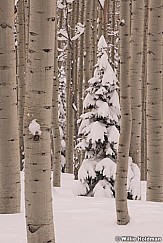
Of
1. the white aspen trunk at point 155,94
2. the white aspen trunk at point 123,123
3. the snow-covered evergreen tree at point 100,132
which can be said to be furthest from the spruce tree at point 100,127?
the white aspen trunk at point 123,123

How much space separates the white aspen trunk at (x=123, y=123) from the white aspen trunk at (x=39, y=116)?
1426 mm

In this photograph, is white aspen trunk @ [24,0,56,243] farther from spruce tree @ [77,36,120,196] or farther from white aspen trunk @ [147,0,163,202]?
spruce tree @ [77,36,120,196]

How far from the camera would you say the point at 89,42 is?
36.9ft

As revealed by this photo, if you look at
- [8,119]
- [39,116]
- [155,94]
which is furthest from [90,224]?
[155,94]

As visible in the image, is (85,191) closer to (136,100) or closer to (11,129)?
(136,100)

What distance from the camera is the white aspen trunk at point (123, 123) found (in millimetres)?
3963

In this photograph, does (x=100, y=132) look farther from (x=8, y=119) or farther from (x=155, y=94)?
(x=8, y=119)

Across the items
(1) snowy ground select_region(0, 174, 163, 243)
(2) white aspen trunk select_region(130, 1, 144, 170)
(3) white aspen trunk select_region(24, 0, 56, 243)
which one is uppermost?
(2) white aspen trunk select_region(130, 1, 144, 170)

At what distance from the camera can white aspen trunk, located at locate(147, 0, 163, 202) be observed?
4916 mm

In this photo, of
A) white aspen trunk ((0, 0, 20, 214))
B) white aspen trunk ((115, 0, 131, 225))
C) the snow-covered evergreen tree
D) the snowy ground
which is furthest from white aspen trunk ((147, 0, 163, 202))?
the snow-covered evergreen tree

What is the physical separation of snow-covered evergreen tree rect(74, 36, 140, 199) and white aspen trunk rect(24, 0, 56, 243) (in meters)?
5.82

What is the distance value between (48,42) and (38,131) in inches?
20.4

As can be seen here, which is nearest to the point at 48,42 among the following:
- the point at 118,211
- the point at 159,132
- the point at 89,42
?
the point at 118,211

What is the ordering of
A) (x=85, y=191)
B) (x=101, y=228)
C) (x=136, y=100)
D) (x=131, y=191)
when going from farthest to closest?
(x=85, y=191), (x=131, y=191), (x=136, y=100), (x=101, y=228)
